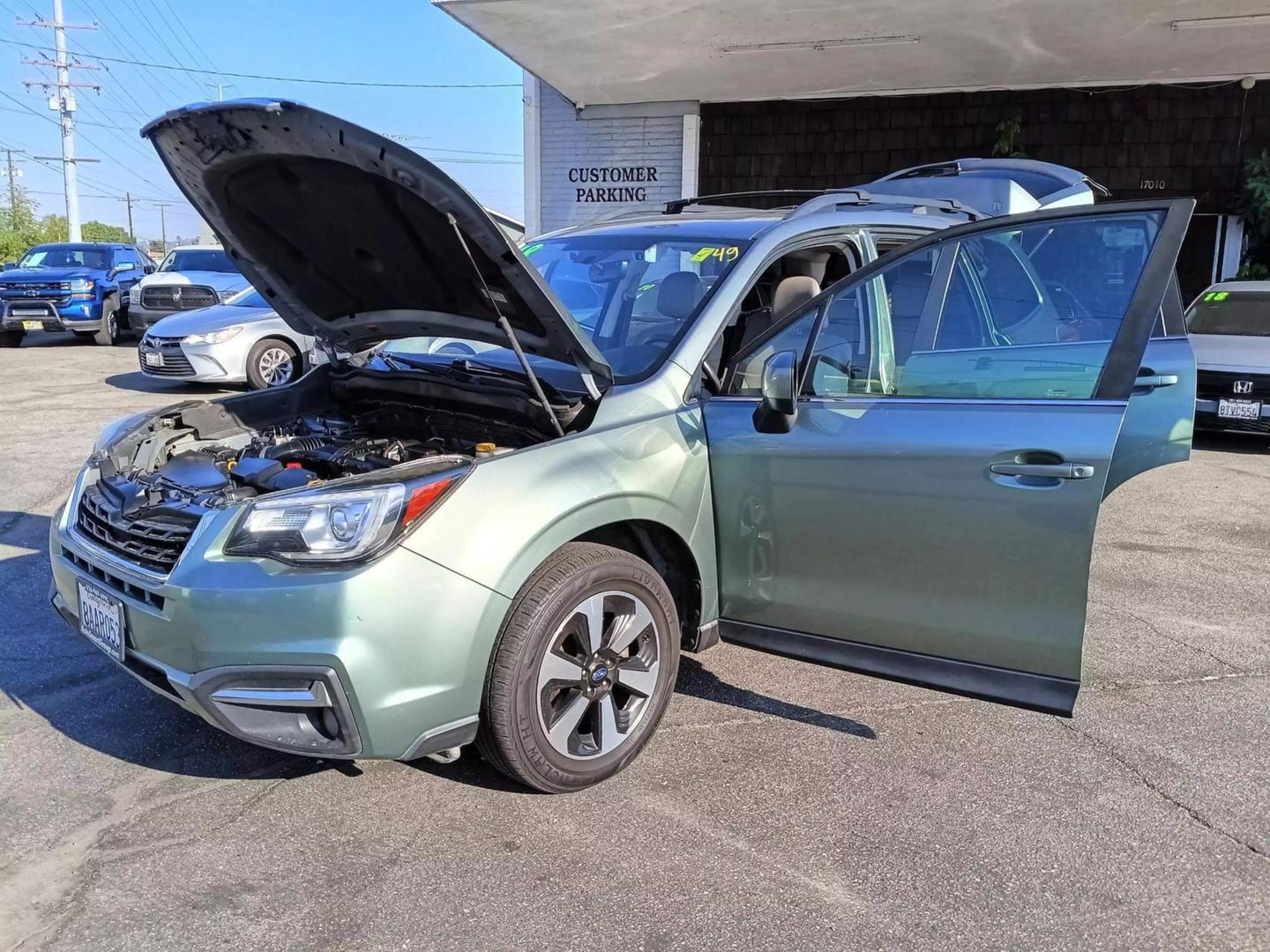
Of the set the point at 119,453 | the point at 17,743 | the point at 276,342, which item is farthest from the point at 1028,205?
the point at 276,342

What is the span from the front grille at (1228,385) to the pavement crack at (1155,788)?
633 cm

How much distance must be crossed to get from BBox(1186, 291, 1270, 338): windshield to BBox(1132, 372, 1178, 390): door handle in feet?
16.5

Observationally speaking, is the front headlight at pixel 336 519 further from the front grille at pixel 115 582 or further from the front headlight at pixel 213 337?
the front headlight at pixel 213 337

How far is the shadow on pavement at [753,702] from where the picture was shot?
139 inches

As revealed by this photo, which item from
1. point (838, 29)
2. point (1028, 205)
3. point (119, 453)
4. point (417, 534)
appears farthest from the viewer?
point (838, 29)

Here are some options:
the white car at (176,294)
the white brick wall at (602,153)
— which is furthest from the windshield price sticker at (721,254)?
Result: the white car at (176,294)

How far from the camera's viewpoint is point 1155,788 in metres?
3.12

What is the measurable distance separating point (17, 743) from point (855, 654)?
288 centimetres

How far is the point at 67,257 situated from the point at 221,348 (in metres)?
9.63

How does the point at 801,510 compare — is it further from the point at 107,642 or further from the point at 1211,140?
the point at 1211,140

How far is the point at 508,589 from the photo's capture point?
2.68m

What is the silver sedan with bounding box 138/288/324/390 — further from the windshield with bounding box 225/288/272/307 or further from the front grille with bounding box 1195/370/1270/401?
the front grille with bounding box 1195/370/1270/401

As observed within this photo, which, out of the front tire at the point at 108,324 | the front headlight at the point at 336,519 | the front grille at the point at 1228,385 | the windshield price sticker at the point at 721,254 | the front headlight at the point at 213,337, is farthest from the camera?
the front tire at the point at 108,324

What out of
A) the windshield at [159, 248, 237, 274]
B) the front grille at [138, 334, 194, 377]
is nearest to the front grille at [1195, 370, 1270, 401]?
the front grille at [138, 334, 194, 377]
